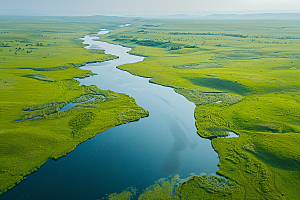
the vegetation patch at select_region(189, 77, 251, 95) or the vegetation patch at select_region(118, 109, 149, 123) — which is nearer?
the vegetation patch at select_region(118, 109, 149, 123)

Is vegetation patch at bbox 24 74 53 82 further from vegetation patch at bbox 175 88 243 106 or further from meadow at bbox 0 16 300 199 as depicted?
vegetation patch at bbox 175 88 243 106

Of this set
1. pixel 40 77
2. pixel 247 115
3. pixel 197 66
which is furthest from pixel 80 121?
pixel 197 66

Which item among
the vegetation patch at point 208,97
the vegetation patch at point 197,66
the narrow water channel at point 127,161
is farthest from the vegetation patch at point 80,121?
the vegetation patch at point 197,66

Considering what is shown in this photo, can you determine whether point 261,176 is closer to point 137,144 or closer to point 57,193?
point 137,144

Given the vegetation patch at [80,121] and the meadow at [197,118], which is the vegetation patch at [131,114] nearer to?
the meadow at [197,118]

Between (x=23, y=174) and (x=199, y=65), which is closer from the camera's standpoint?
(x=23, y=174)

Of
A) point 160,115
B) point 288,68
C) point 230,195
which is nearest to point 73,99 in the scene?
point 160,115

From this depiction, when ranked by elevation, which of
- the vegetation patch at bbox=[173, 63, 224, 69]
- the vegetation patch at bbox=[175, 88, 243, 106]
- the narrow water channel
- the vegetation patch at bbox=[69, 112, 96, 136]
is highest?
the vegetation patch at bbox=[173, 63, 224, 69]

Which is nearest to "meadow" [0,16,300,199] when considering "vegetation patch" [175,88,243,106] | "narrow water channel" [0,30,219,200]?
"vegetation patch" [175,88,243,106]

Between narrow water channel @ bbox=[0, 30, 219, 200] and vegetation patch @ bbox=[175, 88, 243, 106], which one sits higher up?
vegetation patch @ bbox=[175, 88, 243, 106]
